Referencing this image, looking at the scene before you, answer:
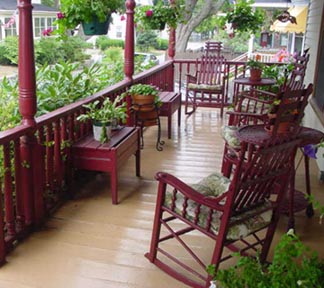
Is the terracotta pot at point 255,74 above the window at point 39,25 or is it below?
below

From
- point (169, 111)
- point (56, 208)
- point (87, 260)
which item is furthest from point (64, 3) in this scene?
point (169, 111)

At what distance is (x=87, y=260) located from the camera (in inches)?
106

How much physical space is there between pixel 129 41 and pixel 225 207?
308cm

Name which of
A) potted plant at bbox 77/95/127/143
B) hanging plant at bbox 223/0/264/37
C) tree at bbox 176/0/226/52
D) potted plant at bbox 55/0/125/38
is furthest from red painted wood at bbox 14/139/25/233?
tree at bbox 176/0/226/52

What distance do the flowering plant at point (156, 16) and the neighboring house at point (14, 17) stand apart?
154 centimetres

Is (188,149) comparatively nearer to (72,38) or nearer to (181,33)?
(72,38)

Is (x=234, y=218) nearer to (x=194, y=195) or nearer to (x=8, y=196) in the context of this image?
(x=194, y=195)

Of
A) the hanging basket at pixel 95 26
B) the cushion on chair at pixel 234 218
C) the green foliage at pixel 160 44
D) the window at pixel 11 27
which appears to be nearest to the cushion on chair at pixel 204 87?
the green foliage at pixel 160 44

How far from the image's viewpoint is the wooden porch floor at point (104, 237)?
8.26 feet

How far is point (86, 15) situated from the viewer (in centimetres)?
339

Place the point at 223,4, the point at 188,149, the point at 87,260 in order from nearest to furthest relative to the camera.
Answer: the point at 87,260 < the point at 188,149 < the point at 223,4

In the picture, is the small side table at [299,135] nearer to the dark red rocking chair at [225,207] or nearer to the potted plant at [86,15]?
the dark red rocking chair at [225,207]

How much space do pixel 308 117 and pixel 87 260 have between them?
4013 millimetres

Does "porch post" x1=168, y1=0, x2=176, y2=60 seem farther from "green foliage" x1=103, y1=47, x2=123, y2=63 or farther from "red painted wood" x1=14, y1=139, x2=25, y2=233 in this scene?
"red painted wood" x1=14, y1=139, x2=25, y2=233
